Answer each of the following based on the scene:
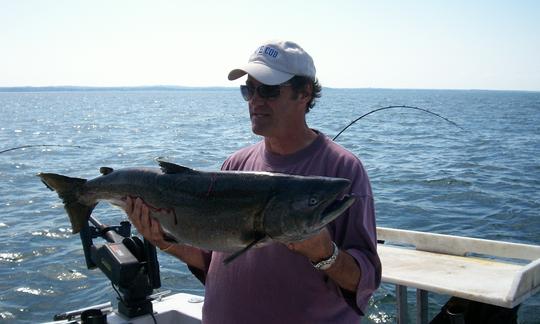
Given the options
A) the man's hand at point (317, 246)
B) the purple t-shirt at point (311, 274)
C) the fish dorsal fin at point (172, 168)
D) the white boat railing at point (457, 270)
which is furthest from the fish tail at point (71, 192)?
the white boat railing at point (457, 270)

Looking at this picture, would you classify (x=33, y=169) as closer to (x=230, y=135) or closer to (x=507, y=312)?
(x=230, y=135)

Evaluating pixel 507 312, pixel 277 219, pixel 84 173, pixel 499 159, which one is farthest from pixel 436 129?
pixel 277 219

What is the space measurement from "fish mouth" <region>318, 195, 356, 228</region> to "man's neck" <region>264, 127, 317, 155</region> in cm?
68

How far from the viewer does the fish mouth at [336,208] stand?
2.84 metres

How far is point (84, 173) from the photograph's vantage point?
2028cm

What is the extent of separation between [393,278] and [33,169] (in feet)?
65.0

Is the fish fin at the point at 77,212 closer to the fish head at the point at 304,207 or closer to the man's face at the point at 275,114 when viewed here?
the man's face at the point at 275,114

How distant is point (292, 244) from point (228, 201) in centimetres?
51

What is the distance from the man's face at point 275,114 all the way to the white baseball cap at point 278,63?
0.09 m

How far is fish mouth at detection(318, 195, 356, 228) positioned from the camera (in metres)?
2.84

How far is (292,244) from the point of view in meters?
2.91

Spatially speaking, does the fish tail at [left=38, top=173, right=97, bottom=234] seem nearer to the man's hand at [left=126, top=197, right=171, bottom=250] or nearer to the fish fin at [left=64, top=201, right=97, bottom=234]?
the fish fin at [left=64, top=201, right=97, bottom=234]

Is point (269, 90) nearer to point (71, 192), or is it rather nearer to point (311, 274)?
point (311, 274)

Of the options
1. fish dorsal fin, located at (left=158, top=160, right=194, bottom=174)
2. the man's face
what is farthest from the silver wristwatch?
fish dorsal fin, located at (left=158, top=160, right=194, bottom=174)
